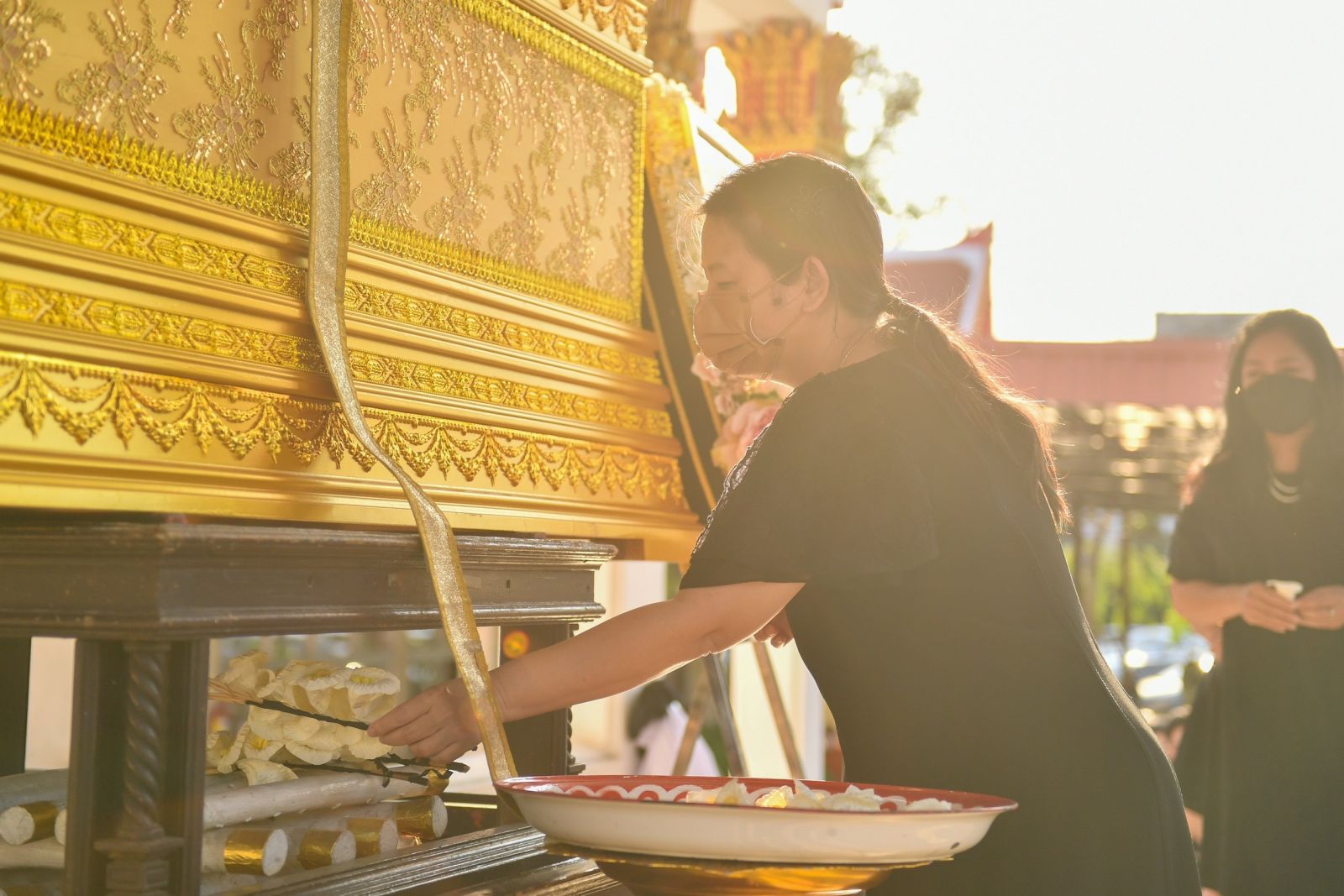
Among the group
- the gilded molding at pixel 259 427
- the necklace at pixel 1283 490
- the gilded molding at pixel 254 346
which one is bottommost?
the gilded molding at pixel 259 427

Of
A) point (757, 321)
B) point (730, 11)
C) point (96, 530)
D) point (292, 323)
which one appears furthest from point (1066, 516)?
point (730, 11)

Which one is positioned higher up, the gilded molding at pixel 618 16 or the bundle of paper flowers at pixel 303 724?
the gilded molding at pixel 618 16

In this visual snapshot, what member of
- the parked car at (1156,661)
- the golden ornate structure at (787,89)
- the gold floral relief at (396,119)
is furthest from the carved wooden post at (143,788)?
the parked car at (1156,661)

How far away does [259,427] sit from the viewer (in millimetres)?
1563

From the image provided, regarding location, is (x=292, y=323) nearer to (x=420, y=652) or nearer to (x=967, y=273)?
(x=967, y=273)

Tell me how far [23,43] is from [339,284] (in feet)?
1.42

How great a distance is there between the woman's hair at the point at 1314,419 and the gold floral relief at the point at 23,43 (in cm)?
311

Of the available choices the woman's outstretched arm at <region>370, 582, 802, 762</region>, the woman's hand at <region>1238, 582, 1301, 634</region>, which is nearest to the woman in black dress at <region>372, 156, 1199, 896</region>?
the woman's outstretched arm at <region>370, 582, 802, 762</region>

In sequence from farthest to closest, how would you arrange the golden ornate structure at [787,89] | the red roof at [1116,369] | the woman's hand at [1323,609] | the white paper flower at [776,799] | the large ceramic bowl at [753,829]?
the red roof at [1116,369] → the golden ornate structure at [787,89] → the woman's hand at [1323,609] → the white paper flower at [776,799] → the large ceramic bowl at [753,829]

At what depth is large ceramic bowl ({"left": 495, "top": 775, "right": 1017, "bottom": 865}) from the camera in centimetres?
121

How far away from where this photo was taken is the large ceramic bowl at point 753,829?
121 cm

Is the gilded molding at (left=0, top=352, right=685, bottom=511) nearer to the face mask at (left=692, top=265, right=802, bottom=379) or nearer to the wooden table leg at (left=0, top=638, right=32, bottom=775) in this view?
the face mask at (left=692, top=265, right=802, bottom=379)

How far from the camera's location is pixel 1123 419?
31.7 ft

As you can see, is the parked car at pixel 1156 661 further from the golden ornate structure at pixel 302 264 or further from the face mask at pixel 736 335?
the face mask at pixel 736 335
